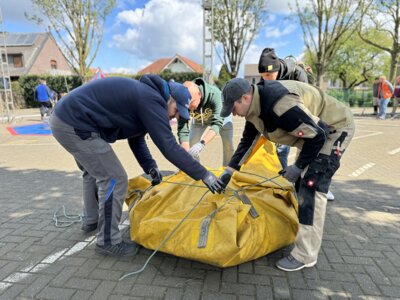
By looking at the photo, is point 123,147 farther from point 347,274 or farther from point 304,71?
point 347,274

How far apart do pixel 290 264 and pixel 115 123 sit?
1.86 m

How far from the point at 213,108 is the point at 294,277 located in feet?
7.39

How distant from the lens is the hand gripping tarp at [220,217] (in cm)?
226

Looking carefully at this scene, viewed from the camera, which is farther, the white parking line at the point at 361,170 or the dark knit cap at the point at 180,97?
the white parking line at the point at 361,170

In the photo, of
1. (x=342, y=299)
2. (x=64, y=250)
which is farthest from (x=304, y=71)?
(x=64, y=250)

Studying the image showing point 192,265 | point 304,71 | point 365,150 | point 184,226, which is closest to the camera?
point 184,226

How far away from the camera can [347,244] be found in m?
2.96

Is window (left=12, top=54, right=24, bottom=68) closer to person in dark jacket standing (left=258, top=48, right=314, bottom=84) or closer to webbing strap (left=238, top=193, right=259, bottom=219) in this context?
person in dark jacket standing (left=258, top=48, right=314, bottom=84)

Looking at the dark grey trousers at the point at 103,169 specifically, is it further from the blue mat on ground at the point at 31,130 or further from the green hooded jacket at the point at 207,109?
the blue mat on ground at the point at 31,130

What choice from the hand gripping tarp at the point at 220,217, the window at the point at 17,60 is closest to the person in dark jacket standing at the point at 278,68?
the hand gripping tarp at the point at 220,217

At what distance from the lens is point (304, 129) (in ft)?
7.07

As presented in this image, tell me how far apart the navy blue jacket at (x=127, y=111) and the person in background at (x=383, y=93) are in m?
13.1

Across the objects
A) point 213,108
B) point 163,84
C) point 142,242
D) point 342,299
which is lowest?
point 342,299

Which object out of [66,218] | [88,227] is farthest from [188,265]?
[66,218]
